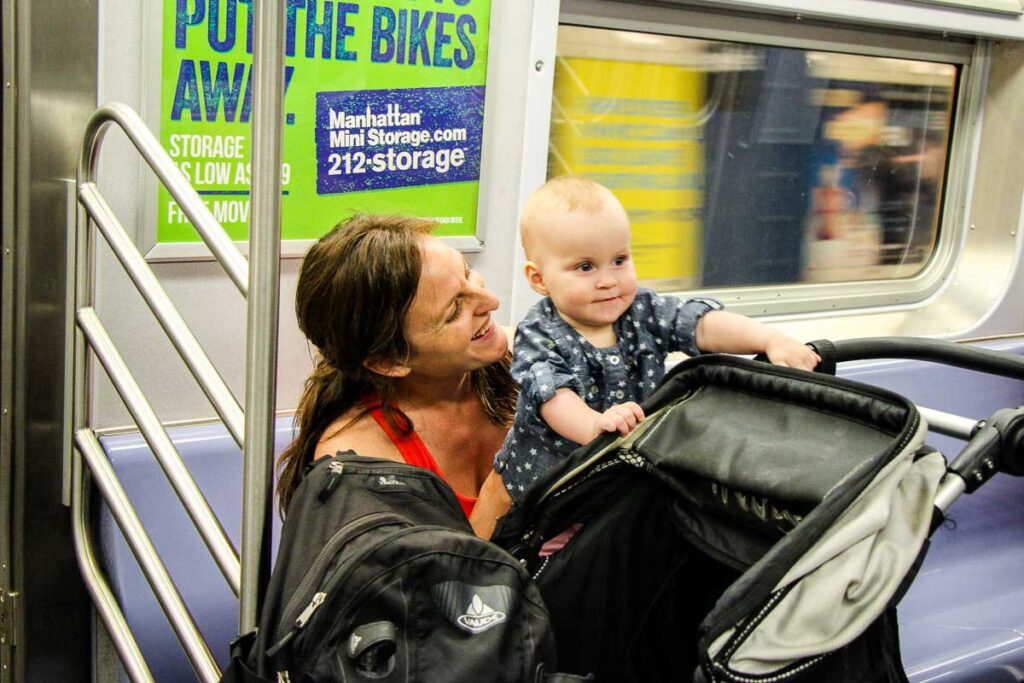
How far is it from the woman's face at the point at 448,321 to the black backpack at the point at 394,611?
0.46 m

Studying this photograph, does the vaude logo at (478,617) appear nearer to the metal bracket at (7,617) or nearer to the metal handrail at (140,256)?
the metal handrail at (140,256)

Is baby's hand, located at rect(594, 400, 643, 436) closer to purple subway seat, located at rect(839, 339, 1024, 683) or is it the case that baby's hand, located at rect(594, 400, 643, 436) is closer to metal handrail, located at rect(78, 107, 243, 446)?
metal handrail, located at rect(78, 107, 243, 446)

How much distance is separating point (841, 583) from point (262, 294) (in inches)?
29.5

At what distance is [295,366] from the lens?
270 centimetres

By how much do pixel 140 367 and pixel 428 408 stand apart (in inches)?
32.7

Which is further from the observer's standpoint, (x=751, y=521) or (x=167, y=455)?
(x=167, y=455)

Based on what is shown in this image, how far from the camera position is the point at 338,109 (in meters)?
2.55

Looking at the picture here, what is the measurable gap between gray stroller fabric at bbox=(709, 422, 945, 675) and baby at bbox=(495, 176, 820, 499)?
50cm

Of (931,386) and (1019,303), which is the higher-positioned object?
(1019,303)

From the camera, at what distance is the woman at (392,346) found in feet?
5.83

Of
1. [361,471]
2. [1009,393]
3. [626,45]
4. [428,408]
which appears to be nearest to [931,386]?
[1009,393]

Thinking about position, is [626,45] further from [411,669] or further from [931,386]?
[411,669]

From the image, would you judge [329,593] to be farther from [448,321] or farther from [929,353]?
[929,353]

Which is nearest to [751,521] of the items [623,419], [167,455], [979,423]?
[623,419]
